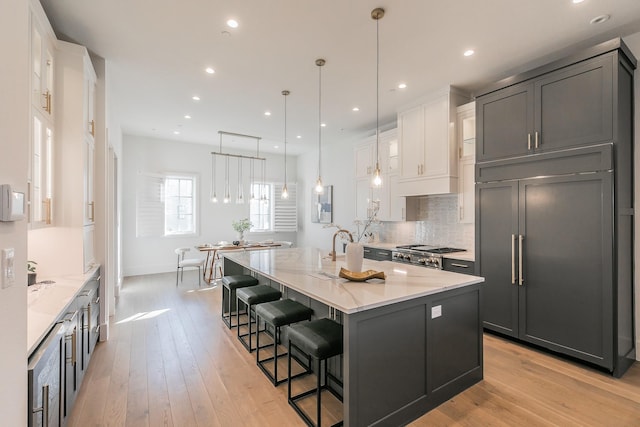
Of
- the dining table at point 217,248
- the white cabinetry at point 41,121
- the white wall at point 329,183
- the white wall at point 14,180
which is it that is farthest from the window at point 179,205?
the white wall at point 14,180

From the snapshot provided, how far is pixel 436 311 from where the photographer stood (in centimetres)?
215

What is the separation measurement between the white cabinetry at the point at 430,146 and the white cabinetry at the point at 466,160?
76mm

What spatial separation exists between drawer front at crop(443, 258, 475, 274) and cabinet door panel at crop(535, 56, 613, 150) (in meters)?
1.48

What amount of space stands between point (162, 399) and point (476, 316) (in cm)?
255

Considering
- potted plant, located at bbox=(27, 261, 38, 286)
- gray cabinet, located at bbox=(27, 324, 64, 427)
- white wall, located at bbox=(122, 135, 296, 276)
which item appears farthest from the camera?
white wall, located at bbox=(122, 135, 296, 276)

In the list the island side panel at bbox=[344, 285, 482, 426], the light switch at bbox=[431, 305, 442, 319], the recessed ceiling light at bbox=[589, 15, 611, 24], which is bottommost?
the island side panel at bbox=[344, 285, 482, 426]

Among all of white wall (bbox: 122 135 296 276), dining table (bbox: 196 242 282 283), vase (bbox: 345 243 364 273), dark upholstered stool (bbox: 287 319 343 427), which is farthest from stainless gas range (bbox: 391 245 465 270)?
white wall (bbox: 122 135 296 276)

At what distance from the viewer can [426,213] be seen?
488 centimetres

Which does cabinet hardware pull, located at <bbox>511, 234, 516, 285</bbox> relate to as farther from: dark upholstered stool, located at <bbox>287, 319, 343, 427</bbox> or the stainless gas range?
dark upholstered stool, located at <bbox>287, 319, 343, 427</bbox>

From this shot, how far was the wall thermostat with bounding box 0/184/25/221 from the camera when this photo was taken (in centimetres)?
106

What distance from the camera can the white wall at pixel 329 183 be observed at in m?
6.62

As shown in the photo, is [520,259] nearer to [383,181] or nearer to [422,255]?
[422,255]

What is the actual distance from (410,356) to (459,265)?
2.06 metres

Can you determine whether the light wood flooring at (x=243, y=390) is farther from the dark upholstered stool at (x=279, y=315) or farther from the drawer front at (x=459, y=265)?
the drawer front at (x=459, y=265)
